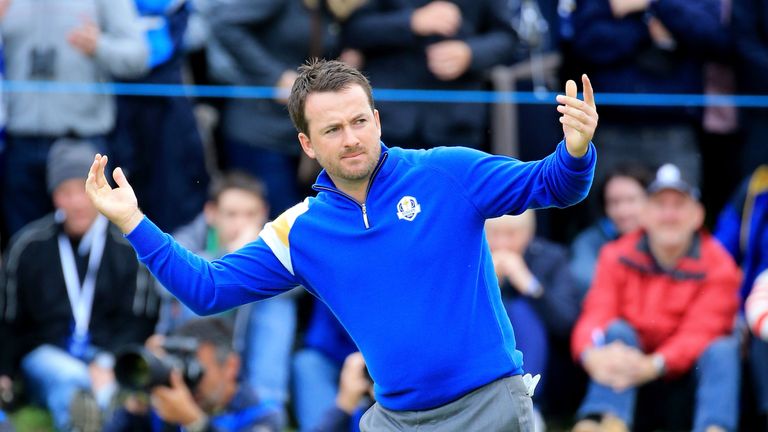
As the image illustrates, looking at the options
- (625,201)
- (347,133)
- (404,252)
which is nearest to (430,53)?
(625,201)

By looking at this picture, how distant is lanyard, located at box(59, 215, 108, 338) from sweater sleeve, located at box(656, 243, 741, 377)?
314 centimetres

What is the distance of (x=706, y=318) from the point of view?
26.7 feet

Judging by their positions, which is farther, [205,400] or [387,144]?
[387,144]

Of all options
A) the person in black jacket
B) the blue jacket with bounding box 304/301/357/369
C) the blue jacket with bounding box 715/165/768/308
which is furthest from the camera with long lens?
the blue jacket with bounding box 715/165/768/308

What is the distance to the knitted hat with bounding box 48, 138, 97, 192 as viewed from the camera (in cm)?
849

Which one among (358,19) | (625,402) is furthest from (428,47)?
(625,402)

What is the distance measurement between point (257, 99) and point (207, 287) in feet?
12.6

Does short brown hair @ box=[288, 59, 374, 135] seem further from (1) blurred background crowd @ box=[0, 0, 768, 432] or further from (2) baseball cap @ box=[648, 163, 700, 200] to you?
(2) baseball cap @ box=[648, 163, 700, 200]

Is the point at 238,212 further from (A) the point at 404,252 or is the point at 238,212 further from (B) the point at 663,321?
(A) the point at 404,252

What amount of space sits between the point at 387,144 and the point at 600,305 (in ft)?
5.12

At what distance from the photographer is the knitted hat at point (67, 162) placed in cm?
849

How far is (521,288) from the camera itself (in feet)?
27.2

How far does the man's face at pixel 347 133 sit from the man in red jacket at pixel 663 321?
128 inches

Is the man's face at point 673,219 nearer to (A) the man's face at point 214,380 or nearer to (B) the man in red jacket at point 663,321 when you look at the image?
(B) the man in red jacket at point 663,321
